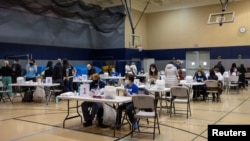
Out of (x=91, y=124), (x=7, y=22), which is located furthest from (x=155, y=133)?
(x=7, y=22)

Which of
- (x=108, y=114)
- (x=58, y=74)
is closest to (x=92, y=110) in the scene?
(x=108, y=114)

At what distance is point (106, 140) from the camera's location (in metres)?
4.39

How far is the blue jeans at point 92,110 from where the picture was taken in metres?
5.37

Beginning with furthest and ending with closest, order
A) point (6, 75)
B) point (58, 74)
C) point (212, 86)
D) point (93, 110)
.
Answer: point (6, 75) < point (58, 74) < point (212, 86) < point (93, 110)

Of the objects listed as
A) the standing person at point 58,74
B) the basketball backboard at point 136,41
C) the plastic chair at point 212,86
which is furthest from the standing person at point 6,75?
the basketball backboard at point 136,41

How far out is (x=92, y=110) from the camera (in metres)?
5.40

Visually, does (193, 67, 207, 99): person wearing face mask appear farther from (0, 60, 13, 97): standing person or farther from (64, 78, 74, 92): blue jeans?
(0, 60, 13, 97): standing person

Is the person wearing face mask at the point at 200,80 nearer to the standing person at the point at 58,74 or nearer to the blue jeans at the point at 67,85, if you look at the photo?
the blue jeans at the point at 67,85

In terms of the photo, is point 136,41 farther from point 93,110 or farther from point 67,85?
point 93,110

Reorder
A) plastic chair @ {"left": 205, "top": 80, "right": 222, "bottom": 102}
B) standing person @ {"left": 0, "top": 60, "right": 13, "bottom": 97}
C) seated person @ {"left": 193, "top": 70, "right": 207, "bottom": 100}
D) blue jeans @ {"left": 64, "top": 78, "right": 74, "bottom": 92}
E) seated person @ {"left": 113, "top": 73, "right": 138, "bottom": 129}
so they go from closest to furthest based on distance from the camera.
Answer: seated person @ {"left": 113, "top": 73, "right": 138, "bottom": 129} < plastic chair @ {"left": 205, "top": 80, "right": 222, "bottom": 102} < seated person @ {"left": 193, "top": 70, "right": 207, "bottom": 100} < blue jeans @ {"left": 64, "top": 78, "right": 74, "bottom": 92} < standing person @ {"left": 0, "top": 60, "right": 13, "bottom": 97}

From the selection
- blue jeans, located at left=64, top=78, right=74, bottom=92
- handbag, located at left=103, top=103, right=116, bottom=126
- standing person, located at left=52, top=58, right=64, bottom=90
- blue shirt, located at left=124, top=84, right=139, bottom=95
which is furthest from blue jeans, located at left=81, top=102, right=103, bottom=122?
blue jeans, located at left=64, top=78, right=74, bottom=92

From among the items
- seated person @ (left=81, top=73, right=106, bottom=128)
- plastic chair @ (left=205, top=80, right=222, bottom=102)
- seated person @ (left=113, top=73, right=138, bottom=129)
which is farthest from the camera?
plastic chair @ (left=205, top=80, right=222, bottom=102)

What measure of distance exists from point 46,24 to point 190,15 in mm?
10239

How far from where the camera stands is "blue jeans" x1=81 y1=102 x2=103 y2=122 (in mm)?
5374
